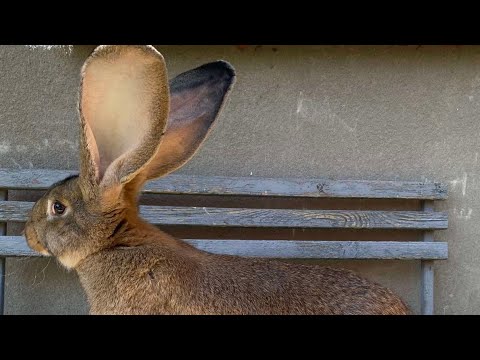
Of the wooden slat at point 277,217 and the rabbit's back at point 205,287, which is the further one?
the wooden slat at point 277,217

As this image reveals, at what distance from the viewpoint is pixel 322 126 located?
3600 millimetres

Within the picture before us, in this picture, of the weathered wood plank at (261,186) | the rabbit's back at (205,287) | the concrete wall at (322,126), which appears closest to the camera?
the rabbit's back at (205,287)

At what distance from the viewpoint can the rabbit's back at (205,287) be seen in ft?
5.61

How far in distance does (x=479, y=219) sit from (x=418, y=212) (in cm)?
46

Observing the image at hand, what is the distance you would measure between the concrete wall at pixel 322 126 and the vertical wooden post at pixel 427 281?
8 centimetres

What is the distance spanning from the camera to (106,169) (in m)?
1.72

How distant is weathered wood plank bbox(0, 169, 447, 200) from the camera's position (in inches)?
127

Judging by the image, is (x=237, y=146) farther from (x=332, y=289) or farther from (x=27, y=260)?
(x=332, y=289)

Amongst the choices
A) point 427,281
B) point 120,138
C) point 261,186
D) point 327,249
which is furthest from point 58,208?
point 427,281

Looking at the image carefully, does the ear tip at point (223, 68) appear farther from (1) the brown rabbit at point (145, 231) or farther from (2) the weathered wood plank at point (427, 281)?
(2) the weathered wood plank at point (427, 281)

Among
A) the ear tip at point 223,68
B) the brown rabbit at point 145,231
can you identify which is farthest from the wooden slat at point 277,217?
the ear tip at point 223,68

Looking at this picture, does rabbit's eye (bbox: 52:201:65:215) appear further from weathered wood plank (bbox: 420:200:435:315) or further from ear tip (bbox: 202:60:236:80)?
weathered wood plank (bbox: 420:200:435:315)

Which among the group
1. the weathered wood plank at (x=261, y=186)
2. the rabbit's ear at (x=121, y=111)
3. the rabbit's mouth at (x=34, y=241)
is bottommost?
the rabbit's mouth at (x=34, y=241)

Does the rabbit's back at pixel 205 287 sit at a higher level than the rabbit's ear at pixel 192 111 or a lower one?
lower
